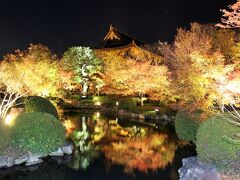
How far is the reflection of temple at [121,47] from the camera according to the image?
45662 millimetres

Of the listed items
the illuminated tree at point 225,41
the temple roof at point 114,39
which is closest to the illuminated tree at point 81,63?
the temple roof at point 114,39

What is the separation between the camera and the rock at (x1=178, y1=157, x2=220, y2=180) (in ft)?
35.0

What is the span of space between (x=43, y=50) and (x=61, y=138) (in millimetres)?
25051

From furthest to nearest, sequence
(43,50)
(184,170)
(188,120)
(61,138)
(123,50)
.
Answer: (123,50)
(43,50)
(188,120)
(61,138)
(184,170)

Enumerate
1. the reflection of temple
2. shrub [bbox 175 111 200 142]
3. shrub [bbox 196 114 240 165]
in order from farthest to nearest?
the reflection of temple
shrub [bbox 175 111 200 142]
shrub [bbox 196 114 240 165]

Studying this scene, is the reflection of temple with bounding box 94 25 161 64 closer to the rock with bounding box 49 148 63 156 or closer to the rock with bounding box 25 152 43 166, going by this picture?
the rock with bounding box 49 148 63 156

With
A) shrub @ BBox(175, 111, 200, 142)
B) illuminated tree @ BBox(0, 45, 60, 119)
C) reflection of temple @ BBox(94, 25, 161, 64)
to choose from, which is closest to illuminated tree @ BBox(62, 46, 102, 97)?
reflection of temple @ BBox(94, 25, 161, 64)

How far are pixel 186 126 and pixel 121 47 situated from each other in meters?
34.3

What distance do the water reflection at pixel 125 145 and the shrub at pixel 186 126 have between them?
0.87m

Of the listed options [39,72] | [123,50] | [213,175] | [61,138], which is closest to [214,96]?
[213,175]

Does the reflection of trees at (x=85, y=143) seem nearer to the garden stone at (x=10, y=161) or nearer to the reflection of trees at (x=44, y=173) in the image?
the reflection of trees at (x=44, y=173)

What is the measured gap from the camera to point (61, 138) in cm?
1518

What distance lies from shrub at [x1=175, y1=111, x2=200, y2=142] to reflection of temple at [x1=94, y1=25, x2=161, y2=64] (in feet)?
73.0

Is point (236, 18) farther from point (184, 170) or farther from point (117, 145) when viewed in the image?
point (117, 145)
